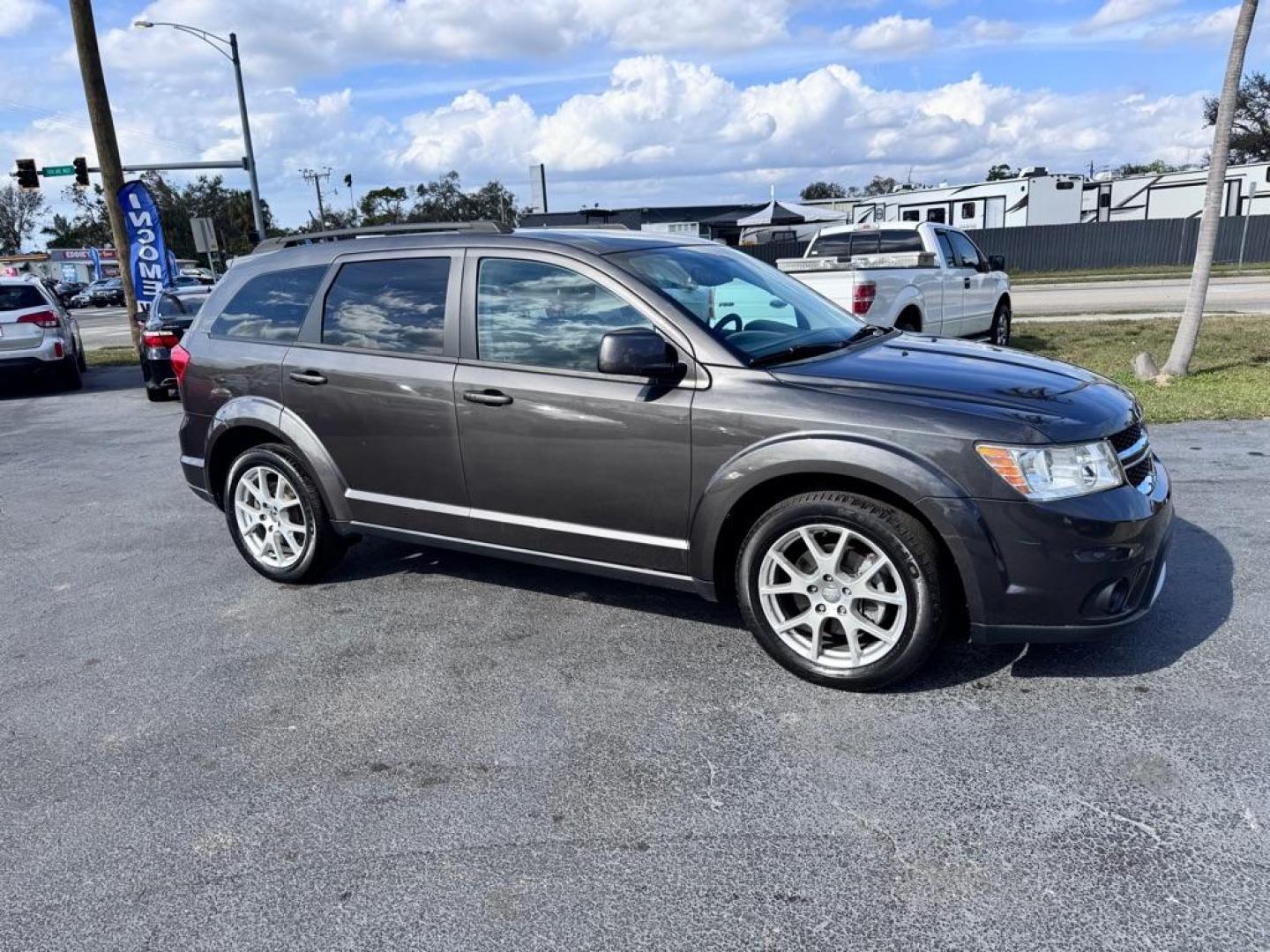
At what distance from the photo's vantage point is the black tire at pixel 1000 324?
13.4 m

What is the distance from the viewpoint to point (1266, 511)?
18.4ft

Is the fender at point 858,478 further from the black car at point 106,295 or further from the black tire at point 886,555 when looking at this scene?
the black car at point 106,295

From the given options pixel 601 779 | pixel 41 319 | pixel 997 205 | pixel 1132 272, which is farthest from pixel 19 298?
pixel 997 205

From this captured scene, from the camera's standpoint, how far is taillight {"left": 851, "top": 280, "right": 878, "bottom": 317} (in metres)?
9.77

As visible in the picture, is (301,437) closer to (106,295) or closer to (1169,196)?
(1169,196)

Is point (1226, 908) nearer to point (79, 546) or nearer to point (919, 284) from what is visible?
point (79, 546)

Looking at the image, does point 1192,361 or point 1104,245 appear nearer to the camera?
point 1192,361

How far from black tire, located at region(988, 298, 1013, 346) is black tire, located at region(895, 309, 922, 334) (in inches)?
110

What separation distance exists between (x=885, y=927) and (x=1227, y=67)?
997cm

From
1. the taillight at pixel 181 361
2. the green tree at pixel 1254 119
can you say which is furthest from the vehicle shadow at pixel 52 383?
the green tree at pixel 1254 119

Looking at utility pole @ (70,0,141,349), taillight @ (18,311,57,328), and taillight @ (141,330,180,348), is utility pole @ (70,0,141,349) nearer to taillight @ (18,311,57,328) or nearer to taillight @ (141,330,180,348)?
A: taillight @ (18,311,57,328)

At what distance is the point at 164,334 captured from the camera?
12.2 m

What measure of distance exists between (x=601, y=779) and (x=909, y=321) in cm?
872

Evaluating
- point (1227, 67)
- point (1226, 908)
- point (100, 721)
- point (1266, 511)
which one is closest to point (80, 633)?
point (100, 721)
